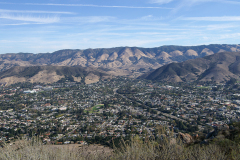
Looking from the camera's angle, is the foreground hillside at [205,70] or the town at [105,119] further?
the foreground hillside at [205,70]

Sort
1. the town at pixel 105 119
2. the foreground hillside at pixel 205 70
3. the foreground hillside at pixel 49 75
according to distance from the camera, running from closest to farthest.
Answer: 1. the town at pixel 105 119
2. the foreground hillside at pixel 205 70
3. the foreground hillside at pixel 49 75

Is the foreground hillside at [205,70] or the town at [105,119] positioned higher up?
the foreground hillside at [205,70]

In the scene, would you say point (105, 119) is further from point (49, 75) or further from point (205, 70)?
point (205, 70)

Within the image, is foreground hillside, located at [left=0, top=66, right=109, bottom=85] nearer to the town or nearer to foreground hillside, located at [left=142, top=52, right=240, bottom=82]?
foreground hillside, located at [left=142, top=52, right=240, bottom=82]

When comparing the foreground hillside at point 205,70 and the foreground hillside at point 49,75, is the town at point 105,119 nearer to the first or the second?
the foreground hillside at point 205,70

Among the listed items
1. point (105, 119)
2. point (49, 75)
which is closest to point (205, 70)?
point (105, 119)

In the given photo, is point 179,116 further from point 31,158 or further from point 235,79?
point 235,79

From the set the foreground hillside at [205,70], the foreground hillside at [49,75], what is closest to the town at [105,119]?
the foreground hillside at [205,70]
